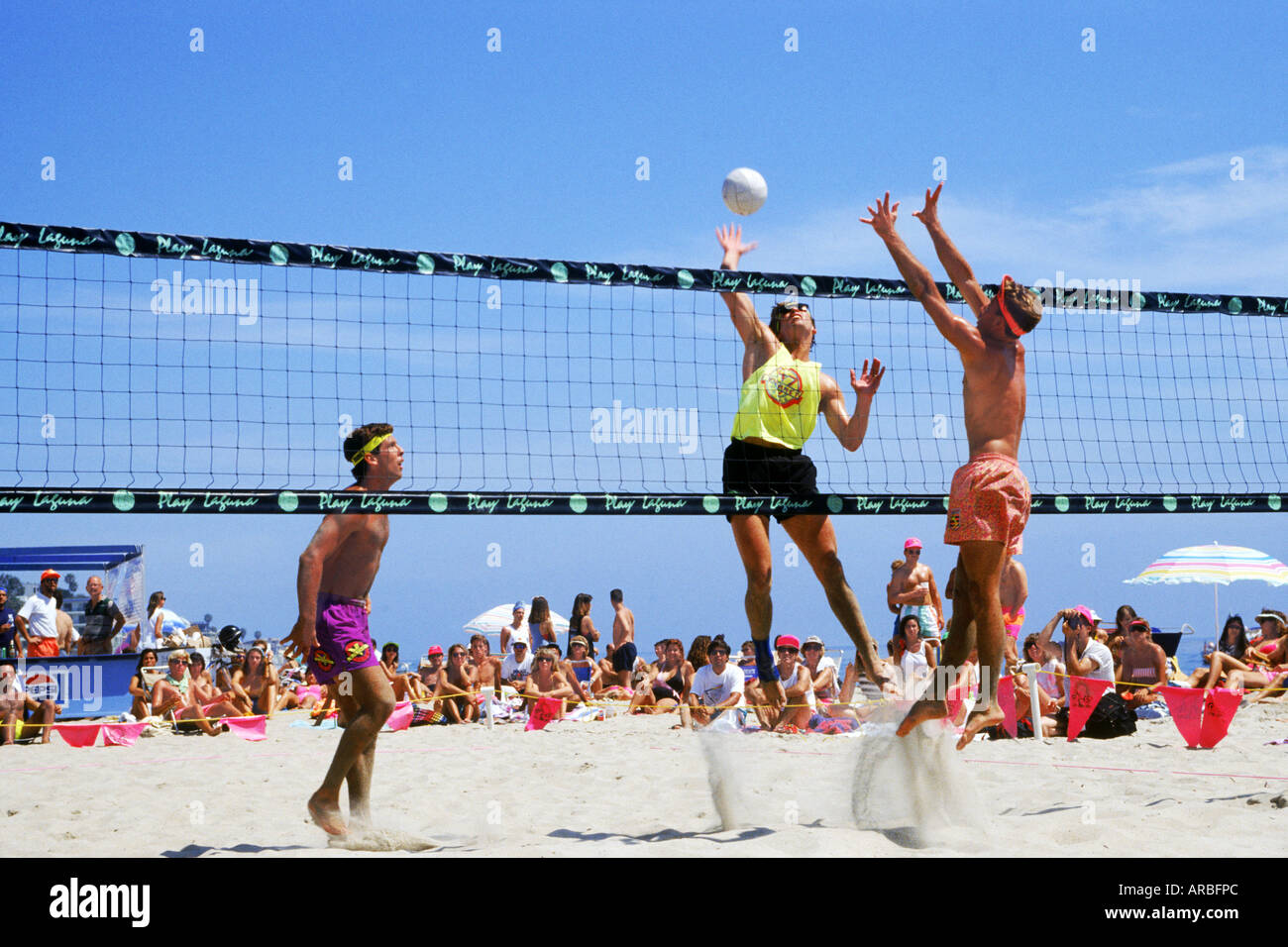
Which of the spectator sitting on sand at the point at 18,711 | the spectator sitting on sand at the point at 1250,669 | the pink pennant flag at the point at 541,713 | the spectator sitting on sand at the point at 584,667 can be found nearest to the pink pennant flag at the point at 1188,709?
the spectator sitting on sand at the point at 1250,669

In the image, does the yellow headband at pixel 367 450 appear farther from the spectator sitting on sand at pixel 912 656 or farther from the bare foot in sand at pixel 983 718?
the spectator sitting on sand at pixel 912 656

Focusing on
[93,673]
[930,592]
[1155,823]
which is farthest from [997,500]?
[93,673]

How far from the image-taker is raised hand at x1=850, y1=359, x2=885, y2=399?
519 cm

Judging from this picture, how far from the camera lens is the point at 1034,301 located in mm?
4680

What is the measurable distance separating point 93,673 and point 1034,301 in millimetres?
8527

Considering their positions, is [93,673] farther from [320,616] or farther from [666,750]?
[320,616]

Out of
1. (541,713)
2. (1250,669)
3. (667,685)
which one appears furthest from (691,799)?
(1250,669)

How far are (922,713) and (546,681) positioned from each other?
657 cm

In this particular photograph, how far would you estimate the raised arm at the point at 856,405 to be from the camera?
Result: 5191mm

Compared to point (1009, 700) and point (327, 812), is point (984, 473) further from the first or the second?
point (1009, 700)

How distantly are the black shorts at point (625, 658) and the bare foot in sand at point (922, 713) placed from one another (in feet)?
25.3

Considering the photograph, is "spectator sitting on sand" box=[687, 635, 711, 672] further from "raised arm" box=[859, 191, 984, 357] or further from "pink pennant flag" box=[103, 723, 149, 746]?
"raised arm" box=[859, 191, 984, 357]

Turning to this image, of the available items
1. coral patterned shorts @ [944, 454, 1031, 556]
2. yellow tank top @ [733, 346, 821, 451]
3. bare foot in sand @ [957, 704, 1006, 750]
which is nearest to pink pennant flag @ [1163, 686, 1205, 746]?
bare foot in sand @ [957, 704, 1006, 750]

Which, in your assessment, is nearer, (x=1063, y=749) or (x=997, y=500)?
(x=997, y=500)
